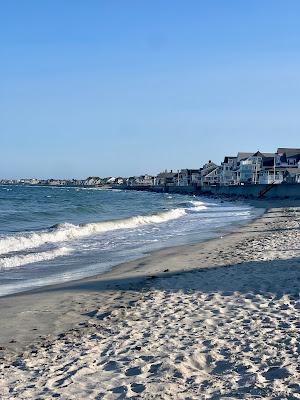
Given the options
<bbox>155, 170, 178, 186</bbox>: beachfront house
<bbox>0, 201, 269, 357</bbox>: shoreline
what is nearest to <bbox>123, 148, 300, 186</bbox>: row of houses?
<bbox>155, 170, 178, 186</bbox>: beachfront house

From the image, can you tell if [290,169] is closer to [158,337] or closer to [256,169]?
[256,169]

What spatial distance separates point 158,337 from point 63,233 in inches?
624

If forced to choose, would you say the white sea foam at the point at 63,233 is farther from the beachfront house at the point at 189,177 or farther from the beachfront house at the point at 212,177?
the beachfront house at the point at 189,177

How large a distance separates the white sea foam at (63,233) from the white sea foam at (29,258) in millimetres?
1565

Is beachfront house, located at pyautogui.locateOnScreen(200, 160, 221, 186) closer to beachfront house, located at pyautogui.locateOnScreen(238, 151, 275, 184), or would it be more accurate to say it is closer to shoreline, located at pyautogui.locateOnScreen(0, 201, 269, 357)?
beachfront house, located at pyautogui.locateOnScreen(238, 151, 275, 184)

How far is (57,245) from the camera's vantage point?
18.3m

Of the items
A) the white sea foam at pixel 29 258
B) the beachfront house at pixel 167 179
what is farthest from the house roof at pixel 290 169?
the white sea foam at pixel 29 258

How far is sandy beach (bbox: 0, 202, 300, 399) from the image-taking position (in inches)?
179

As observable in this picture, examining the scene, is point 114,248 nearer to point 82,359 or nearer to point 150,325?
point 150,325

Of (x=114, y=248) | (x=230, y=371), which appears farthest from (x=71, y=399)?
(x=114, y=248)

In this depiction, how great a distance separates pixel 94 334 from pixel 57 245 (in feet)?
40.1

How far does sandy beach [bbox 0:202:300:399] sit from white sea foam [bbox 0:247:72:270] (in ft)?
12.6

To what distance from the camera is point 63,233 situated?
21.5 m

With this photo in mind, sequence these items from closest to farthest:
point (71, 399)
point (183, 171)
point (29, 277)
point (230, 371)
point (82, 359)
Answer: point (71, 399)
point (230, 371)
point (82, 359)
point (29, 277)
point (183, 171)
